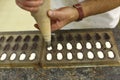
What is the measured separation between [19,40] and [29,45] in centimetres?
6

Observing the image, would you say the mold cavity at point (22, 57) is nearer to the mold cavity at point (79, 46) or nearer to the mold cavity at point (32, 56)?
the mold cavity at point (32, 56)

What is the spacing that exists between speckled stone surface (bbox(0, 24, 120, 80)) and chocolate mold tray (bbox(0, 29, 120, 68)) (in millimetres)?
19

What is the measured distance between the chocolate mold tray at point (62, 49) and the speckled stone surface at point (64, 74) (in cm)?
2

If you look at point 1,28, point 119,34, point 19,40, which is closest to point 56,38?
point 19,40

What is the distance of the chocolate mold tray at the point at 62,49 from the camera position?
79 cm

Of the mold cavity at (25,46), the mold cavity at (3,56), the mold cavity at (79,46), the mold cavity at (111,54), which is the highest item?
the mold cavity at (111,54)

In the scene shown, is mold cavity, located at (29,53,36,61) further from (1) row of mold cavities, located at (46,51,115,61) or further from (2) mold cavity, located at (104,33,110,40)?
(2) mold cavity, located at (104,33,110,40)

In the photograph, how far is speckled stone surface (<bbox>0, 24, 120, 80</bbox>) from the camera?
0.76 metres

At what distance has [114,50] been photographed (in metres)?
0.83

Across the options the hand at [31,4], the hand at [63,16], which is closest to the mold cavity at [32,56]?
the hand at [63,16]

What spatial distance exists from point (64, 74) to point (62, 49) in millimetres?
111

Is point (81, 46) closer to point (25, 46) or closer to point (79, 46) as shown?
point (79, 46)

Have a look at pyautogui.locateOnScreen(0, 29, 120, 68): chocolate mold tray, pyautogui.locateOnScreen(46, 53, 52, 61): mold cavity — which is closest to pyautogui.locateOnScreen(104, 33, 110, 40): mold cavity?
pyautogui.locateOnScreen(0, 29, 120, 68): chocolate mold tray

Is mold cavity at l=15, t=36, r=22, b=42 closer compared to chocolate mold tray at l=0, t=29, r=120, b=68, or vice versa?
chocolate mold tray at l=0, t=29, r=120, b=68
